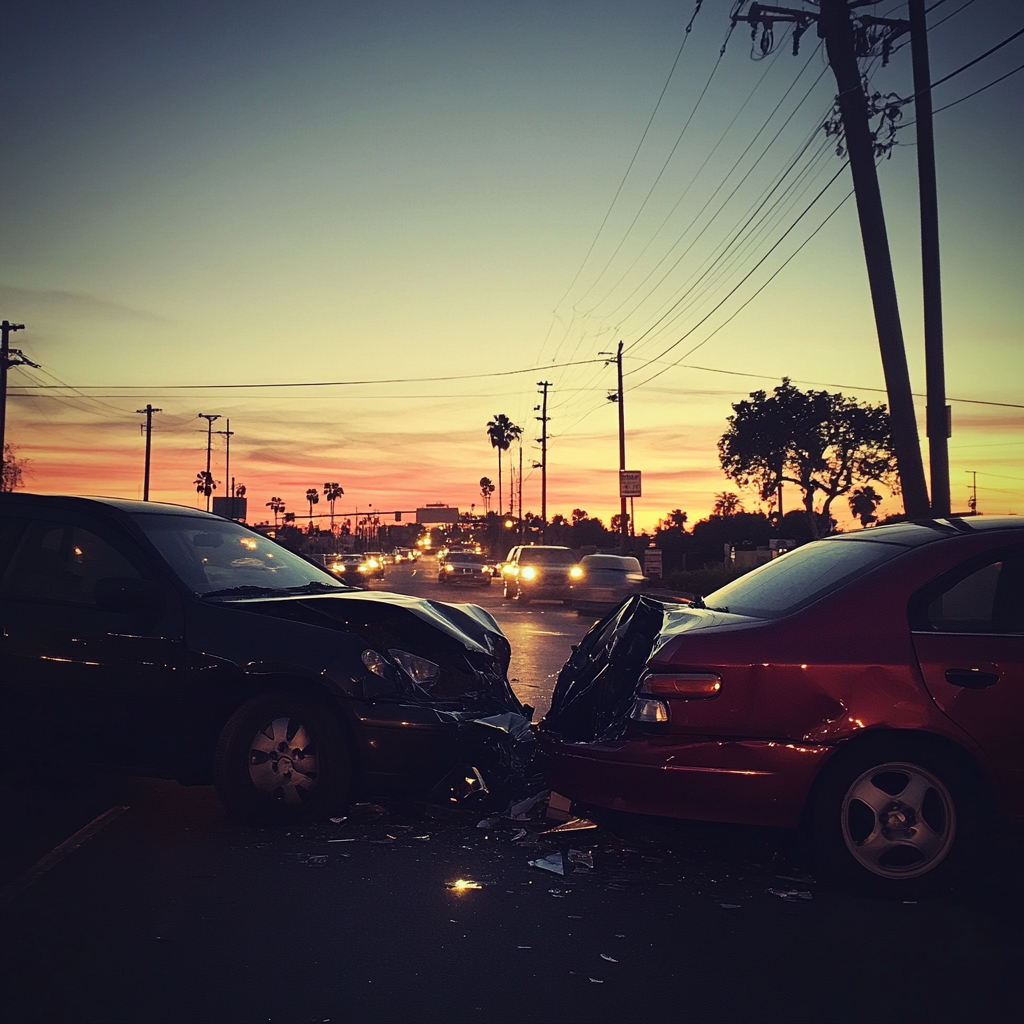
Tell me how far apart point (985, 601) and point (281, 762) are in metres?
3.53

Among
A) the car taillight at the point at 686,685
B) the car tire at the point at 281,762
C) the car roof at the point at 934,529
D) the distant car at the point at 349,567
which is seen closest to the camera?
the car taillight at the point at 686,685

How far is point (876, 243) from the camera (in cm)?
1386

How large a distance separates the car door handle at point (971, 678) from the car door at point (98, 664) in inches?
148

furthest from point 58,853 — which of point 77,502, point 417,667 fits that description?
point 77,502

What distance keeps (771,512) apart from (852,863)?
68.8 m

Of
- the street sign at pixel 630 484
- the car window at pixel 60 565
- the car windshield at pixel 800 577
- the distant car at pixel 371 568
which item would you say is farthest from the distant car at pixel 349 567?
the car windshield at pixel 800 577

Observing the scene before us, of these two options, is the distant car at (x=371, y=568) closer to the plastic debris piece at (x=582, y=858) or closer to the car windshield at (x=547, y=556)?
the car windshield at (x=547, y=556)

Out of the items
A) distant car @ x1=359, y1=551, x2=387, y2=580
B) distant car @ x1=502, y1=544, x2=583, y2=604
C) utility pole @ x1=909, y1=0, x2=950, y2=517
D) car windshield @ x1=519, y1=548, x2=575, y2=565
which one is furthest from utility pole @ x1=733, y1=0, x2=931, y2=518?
distant car @ x1=359, y1=551, x2=387, y2=580

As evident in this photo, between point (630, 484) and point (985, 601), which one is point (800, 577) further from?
point (630, 484)

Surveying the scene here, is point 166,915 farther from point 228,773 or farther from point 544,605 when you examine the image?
point 544,605

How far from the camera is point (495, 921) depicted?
163 inches

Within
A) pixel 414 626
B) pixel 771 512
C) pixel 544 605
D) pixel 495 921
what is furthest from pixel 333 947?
pixel 771 512

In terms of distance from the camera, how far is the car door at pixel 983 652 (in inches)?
172

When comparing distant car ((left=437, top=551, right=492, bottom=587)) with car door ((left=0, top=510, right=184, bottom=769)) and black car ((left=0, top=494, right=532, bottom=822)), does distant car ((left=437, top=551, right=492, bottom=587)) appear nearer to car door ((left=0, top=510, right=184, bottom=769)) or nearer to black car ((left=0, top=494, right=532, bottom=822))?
black car ((left=0, top=494, right=532, bottom=822))
